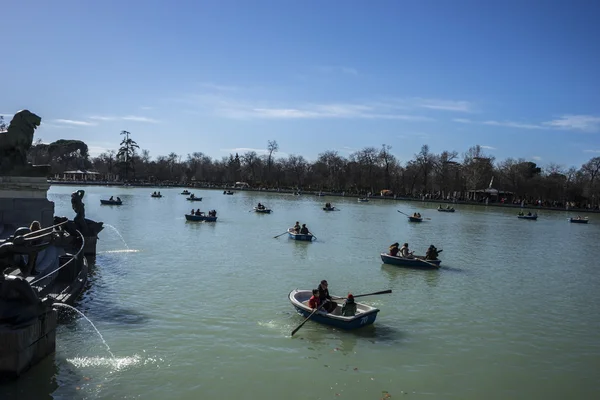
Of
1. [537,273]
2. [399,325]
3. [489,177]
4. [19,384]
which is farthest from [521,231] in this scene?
[489,177]

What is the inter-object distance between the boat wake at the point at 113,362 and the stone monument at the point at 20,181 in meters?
8.63

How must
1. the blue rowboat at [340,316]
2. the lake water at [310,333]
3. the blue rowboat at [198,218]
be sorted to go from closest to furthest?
the lake water at [310,333] < the blue rowboat at [340,316] < the blue rowboat at [198,218]

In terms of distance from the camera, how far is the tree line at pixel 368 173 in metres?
112

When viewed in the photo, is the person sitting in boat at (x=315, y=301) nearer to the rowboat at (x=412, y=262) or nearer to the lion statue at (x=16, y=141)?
the rowboat at (x=412, y=262)

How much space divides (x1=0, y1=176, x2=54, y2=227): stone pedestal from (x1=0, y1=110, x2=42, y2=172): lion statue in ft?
2.02

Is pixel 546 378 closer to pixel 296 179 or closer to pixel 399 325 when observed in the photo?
pixel 399 325

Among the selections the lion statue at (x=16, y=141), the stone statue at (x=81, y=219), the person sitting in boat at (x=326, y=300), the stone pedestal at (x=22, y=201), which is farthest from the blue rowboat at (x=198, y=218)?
the person sitting in boat at (x=326, y=300)

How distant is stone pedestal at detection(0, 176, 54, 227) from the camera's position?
18.0 m

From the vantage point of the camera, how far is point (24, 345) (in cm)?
982

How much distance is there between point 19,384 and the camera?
9.84 m

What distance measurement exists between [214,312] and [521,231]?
43.4 metres

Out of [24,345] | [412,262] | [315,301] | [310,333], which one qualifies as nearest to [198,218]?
[412,262]

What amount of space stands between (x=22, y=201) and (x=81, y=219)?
168 inches

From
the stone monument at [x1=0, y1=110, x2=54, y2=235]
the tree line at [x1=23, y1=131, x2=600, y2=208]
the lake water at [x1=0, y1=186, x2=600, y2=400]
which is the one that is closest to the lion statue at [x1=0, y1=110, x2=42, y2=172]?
the stone monument at [x1=0, y1=110, x2=54, y2=235]
